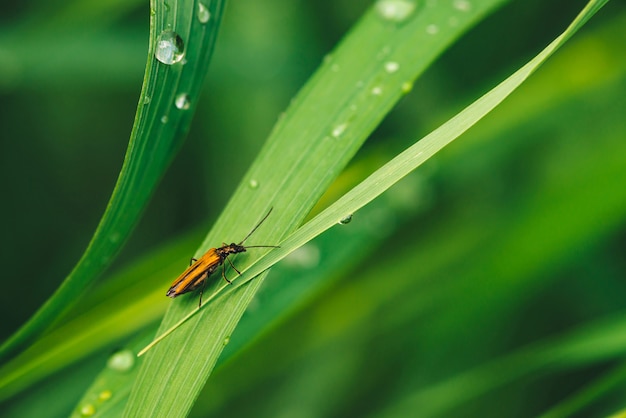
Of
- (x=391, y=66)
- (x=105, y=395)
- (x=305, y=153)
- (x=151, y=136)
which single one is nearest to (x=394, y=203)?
(x=391, y=66)

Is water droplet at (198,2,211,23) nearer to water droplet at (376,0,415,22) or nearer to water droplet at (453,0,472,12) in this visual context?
water droplet at (376,0,415,22)

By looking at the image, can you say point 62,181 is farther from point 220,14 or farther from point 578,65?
point 578,65

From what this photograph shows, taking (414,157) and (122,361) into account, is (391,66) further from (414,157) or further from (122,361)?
(122,361)

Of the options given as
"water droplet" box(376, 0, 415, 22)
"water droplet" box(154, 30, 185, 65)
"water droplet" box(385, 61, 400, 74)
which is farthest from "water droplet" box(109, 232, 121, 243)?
"water droplet" box(376, 0, 415, 22)

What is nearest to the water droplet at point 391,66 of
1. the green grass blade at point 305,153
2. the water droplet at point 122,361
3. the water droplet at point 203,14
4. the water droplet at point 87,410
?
the green grass blade at point 305,153

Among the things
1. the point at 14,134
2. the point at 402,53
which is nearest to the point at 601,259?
the point at 402,53

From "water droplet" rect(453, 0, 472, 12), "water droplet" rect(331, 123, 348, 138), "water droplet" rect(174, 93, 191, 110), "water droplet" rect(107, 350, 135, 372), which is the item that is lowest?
"water droplet" rect(107, 350, 135, 372)

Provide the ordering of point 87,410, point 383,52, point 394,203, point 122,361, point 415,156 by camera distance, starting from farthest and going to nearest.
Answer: point 394,203 → point 383,52 → point 122,361 → point 87,410 → point 415,156
